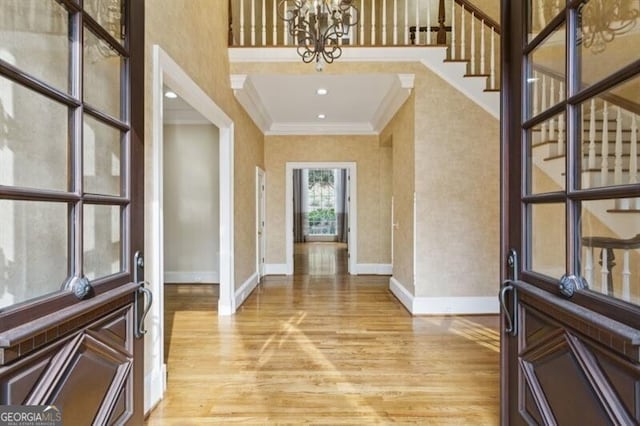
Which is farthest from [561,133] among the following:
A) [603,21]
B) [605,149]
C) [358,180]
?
[358,180]

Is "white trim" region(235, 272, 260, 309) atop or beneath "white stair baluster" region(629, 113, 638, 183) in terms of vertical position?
beneath

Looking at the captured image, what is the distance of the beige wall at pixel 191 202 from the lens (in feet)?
19.2

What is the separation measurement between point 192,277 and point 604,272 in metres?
5.90

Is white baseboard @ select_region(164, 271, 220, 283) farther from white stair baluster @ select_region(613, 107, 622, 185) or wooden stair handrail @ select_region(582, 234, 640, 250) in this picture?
white stair baluster @ select_region(613, 107, 622, 185)

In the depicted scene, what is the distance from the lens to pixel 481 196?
4141 mm

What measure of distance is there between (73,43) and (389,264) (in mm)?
6190

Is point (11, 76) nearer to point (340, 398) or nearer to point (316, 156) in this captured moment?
point (340, 398)

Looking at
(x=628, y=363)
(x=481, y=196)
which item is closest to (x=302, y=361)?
(x=628, y=363)

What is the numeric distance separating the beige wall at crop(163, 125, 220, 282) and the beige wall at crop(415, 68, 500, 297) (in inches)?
141

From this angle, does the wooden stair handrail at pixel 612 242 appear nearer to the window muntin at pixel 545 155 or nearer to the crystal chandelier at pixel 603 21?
the window muntin at pixel 545 155

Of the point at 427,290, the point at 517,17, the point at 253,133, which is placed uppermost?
the point at 253,133

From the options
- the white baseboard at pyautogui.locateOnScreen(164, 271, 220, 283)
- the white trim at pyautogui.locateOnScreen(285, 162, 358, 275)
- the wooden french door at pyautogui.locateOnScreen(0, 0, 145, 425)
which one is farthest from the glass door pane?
the white trim at pyautogui.locateOnScreen(285, 162, 358, 275)

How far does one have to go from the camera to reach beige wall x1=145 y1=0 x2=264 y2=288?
223cm

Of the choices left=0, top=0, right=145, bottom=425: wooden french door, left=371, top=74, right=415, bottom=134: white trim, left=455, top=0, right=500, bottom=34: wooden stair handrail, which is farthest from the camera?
left=371, top=74, right=415, bottom=134: white trim
